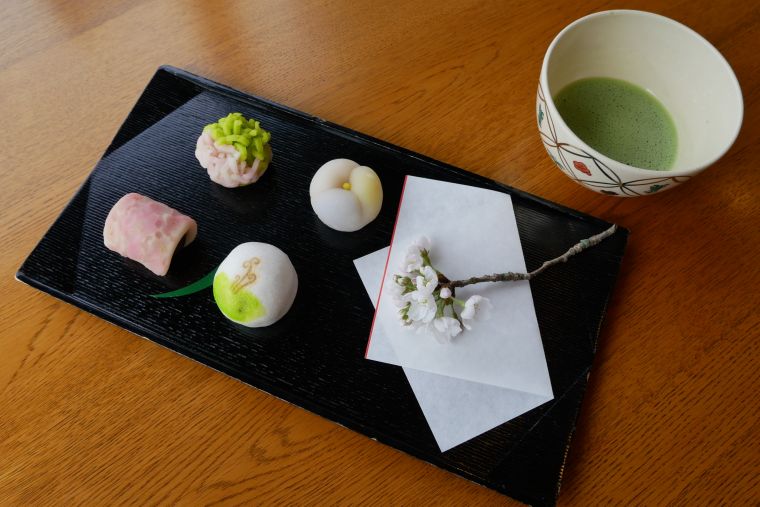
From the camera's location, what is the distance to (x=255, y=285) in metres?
0.66

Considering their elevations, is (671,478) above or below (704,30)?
below

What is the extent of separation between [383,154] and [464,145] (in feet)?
0.38

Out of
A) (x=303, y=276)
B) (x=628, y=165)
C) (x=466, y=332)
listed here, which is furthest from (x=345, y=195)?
(x=628, y=165)

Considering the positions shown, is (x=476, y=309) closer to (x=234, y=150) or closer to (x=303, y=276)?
(x=303, y=276)

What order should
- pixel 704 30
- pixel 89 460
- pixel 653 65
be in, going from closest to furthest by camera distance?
pixel 89 460, pixel 653 65, pixel 704 30

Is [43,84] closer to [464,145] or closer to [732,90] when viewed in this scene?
[464,145]

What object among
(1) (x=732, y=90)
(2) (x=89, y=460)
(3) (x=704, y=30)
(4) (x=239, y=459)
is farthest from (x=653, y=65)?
(2) (x=89, y=460)

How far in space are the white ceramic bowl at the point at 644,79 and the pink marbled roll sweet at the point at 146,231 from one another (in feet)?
1.53

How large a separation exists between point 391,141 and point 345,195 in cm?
14

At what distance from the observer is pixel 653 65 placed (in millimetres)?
757

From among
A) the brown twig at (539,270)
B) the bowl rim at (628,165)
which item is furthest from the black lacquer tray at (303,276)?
the bowl rim at (628,165)

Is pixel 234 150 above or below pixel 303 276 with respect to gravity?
above

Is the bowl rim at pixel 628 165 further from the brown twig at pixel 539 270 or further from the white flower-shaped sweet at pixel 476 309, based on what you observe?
the white flower-shaped sweet at pixel 476 309

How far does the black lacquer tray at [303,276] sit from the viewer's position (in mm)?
651
